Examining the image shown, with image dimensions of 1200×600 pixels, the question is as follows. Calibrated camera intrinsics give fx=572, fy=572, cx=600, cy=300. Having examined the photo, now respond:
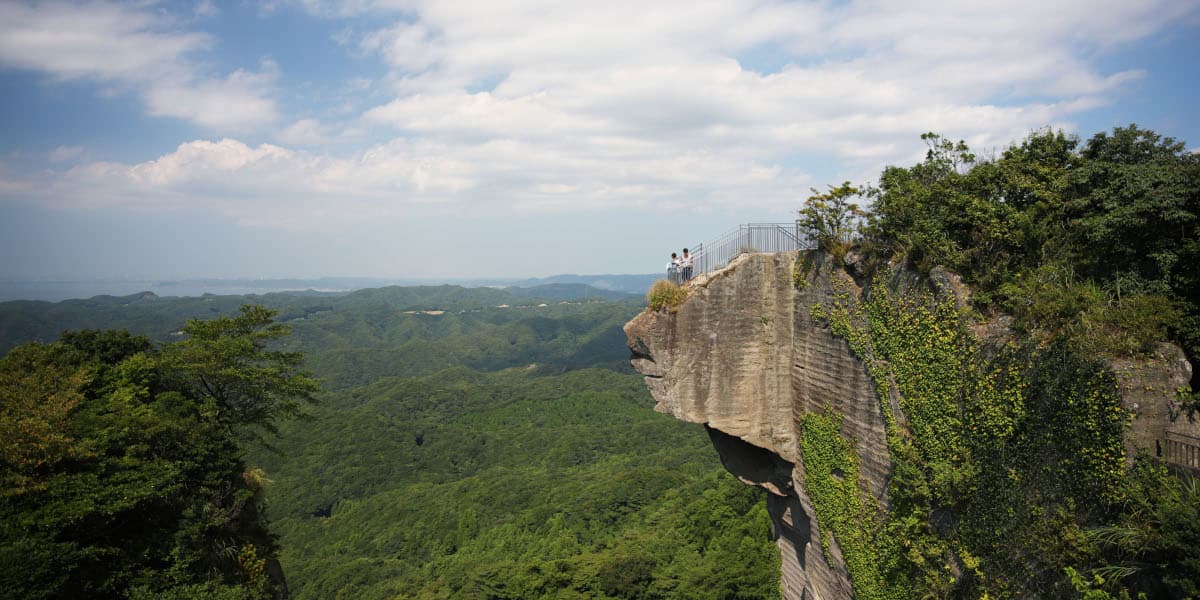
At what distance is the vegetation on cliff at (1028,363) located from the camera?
774 centimetres

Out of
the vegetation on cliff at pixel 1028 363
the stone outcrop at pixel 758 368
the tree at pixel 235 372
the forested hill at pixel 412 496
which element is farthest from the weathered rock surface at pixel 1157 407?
the tree at pixel 235 372

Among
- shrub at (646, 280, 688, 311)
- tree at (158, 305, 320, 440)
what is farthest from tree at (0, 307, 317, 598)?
shrub at (646, 280, 688, 311)

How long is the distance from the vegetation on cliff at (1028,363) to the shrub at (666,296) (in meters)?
3.97

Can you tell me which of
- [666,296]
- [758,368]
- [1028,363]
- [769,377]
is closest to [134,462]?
[666,296]

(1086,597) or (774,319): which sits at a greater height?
(774,319)

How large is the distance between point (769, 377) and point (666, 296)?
332 cm

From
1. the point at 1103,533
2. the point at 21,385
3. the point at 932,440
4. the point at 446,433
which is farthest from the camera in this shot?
the point at 446,433

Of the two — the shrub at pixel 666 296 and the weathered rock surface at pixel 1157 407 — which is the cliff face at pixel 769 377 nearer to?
the shrub at pixel 666 296

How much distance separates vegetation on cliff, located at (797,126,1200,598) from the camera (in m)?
7.74

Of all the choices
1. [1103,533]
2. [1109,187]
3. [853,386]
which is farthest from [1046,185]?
[1103,533]

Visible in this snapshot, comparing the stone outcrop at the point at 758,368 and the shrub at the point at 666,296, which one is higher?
the shrub at the point at 666,296

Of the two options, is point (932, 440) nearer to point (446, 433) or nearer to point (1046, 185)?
point (1046, 185)

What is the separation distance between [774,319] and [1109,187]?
6650 mm

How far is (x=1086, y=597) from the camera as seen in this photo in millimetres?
7742
